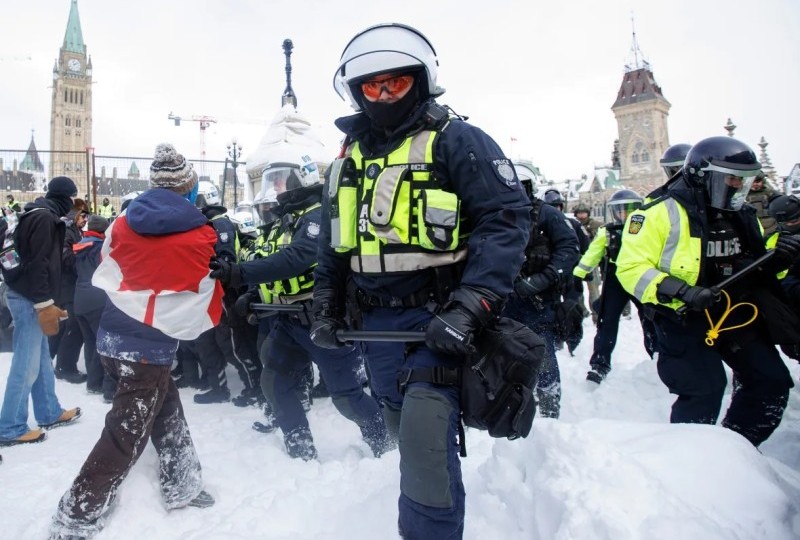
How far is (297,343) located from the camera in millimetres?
4105

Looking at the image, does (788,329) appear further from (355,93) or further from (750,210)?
(355,93)

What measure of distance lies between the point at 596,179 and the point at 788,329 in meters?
73.2

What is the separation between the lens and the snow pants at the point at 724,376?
3.20 m

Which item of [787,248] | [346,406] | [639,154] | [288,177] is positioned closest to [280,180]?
[288,177]

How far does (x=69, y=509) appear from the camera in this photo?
8.70 ft

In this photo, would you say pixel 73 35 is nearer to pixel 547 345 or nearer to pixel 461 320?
pixel 547 345

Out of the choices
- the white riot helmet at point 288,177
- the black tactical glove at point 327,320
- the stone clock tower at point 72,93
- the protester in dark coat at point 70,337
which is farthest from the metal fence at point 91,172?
the stone clock tower at point 72,93

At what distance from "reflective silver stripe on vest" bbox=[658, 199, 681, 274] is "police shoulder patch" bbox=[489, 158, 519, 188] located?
4.97 feet

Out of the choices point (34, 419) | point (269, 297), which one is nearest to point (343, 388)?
point (269, 297)

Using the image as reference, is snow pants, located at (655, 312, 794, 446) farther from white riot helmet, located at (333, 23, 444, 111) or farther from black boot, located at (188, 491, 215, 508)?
black boot, located at (188, 491, 215, 508)

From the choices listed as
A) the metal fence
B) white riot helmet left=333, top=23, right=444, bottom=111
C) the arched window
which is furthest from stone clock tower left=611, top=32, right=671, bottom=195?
white riot helmet left=333, top=23, right=444, bottom=111

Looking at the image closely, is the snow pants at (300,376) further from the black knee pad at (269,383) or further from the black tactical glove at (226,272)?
the black tactical glove at (226,272)

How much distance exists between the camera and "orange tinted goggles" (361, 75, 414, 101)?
8.04 ft

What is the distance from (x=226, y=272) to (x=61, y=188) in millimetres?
2309
